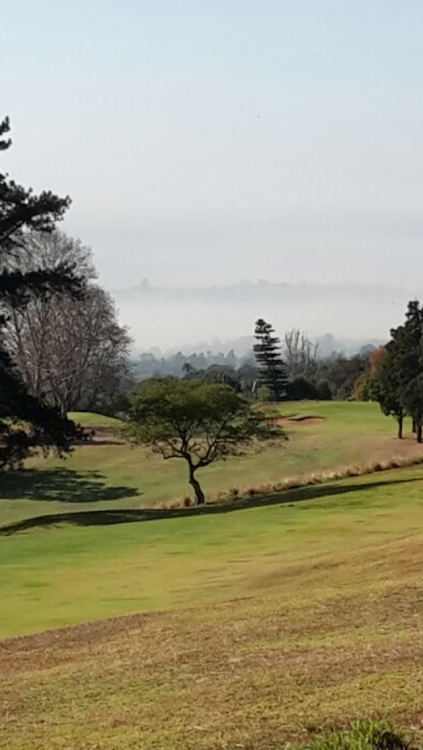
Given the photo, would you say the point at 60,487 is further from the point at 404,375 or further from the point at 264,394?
the point at 264,394

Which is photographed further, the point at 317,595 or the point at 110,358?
the point at 110,358

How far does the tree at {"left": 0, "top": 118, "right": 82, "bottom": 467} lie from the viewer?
3331 centimetres

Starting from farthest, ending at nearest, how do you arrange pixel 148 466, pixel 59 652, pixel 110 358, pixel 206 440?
pixel 110 358 → pixel 148 466 → pixel 206 440 → pixel 59 652

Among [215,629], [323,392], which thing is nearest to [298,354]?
[323,392]

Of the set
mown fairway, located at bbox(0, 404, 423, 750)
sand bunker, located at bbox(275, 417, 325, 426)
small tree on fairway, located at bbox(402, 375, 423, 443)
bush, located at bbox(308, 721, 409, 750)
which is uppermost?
small tree on fairway, located at bbox(402, 375, 423, 443)

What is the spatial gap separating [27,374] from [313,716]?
196 ft

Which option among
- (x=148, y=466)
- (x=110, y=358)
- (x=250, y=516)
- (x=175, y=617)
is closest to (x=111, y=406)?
(x=110, y=358)

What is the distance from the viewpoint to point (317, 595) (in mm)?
13891

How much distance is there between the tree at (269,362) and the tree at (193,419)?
45.4 m

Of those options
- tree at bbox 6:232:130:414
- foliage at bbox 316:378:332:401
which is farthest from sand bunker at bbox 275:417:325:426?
foliage at bbox 316:378:332:401

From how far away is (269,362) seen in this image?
91.0m

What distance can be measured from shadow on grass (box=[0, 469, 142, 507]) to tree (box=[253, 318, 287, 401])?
3687cm

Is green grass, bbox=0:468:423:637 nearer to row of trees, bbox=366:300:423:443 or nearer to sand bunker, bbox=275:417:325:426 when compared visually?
row of trees, bbox=366:300:423:443

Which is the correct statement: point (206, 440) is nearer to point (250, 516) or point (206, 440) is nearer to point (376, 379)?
point (250, 516)
